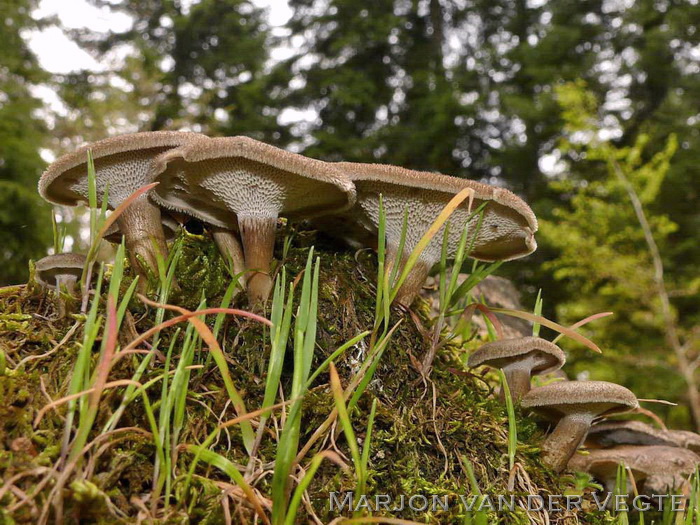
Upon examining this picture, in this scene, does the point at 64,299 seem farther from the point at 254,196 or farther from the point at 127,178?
the point at 254,196

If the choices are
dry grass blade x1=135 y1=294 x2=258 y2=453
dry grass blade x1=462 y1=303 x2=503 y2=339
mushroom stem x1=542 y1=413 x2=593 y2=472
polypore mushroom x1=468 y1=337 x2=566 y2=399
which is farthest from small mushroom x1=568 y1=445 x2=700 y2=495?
dry grass blade x1=135 y1=294 x2=258 y2=453

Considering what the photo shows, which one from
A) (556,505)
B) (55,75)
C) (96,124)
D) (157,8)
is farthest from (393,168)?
(157,8)

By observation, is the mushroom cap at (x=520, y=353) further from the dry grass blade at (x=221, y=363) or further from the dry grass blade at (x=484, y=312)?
the dry grass blade at (x=221, y=363)

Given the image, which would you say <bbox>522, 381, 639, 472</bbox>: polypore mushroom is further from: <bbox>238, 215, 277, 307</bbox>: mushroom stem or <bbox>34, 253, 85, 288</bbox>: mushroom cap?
<bbox>34, 253, 85, 288</bbox>: mushroom cap

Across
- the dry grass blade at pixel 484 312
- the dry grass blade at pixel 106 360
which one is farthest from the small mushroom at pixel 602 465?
the dry grass blade at pixel 106 360

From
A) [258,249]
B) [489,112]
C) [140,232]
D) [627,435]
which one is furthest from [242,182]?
[489,112]

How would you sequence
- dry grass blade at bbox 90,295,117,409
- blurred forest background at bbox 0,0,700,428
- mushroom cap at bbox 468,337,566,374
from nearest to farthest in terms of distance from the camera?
dry grass blade at bbox 90,295,117,409
mushroom cap at bbox 468,337,566,374
blurred forest background at bbox 0,0,700,428
